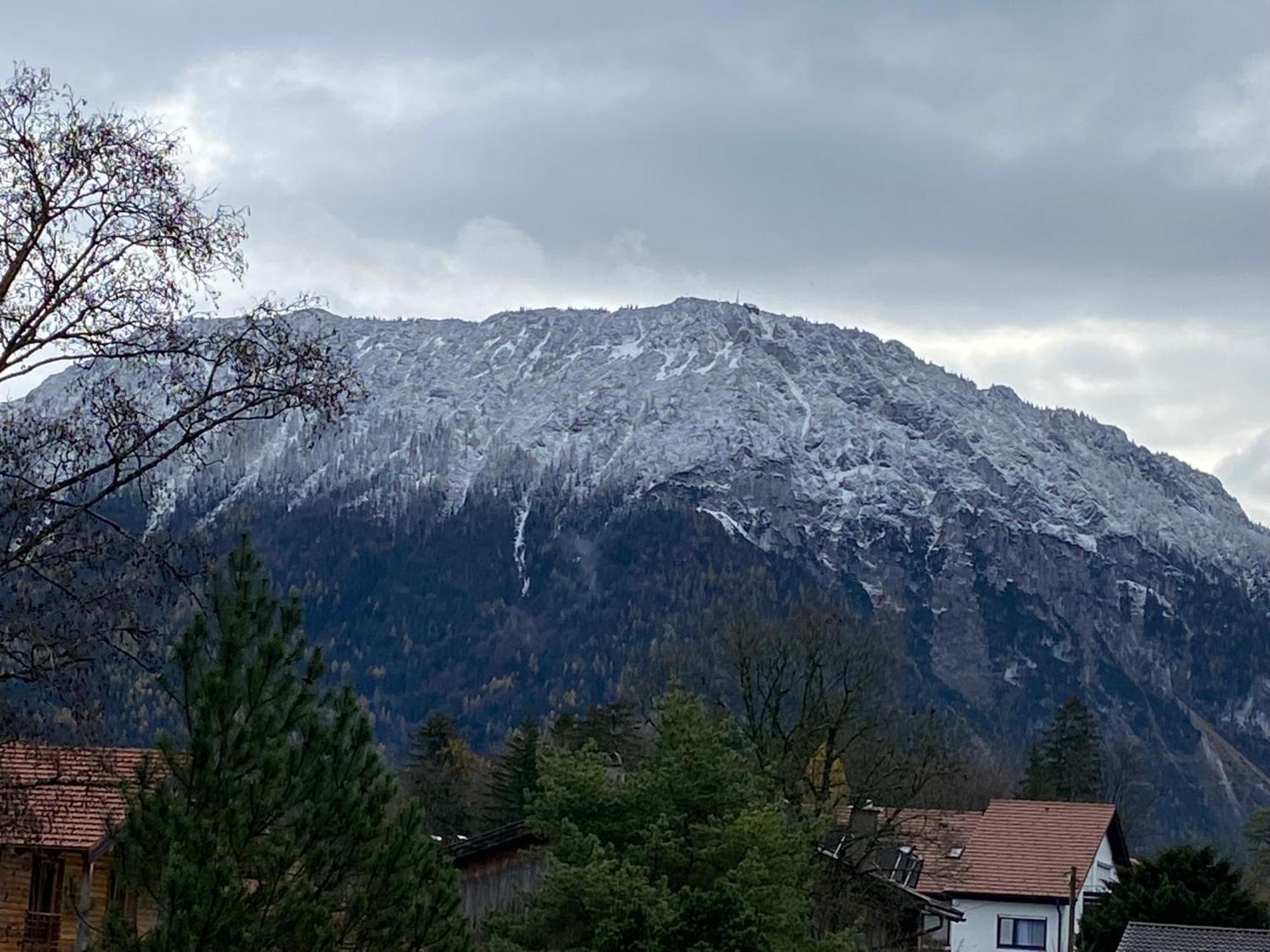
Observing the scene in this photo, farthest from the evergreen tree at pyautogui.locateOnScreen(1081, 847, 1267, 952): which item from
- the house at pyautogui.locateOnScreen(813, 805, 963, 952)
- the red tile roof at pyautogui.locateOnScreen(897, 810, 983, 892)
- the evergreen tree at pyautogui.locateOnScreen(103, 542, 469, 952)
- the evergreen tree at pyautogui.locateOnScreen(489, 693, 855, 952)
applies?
the evergreen tree at pyautogui.locateOnScreen(103, 542, 469, 952)

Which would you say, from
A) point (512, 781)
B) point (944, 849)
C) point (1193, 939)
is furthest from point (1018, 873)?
point (512, 781)

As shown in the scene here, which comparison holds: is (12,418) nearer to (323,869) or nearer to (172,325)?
(172,325)

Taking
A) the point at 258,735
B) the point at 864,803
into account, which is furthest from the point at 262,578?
the point at 864,803

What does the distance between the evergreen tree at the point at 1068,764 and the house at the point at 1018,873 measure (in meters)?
29.7

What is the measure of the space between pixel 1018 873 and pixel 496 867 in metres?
25.9

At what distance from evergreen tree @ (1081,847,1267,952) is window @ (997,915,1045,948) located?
5147 millimetres

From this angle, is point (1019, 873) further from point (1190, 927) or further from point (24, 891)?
point (24, 891)

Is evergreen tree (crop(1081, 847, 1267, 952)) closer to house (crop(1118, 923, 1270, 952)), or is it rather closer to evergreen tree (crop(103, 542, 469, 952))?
house (crop(1118, 923, 1270, 952))

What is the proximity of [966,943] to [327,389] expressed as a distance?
45.5 meters

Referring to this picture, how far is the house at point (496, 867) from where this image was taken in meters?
36.2

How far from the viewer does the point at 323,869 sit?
53.4ft

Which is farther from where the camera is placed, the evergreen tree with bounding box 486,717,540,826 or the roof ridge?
the evergreen tree with bounding box 486,717,540,826

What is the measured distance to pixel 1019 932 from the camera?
56.7 m

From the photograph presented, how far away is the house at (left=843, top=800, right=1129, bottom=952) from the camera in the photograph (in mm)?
56219
